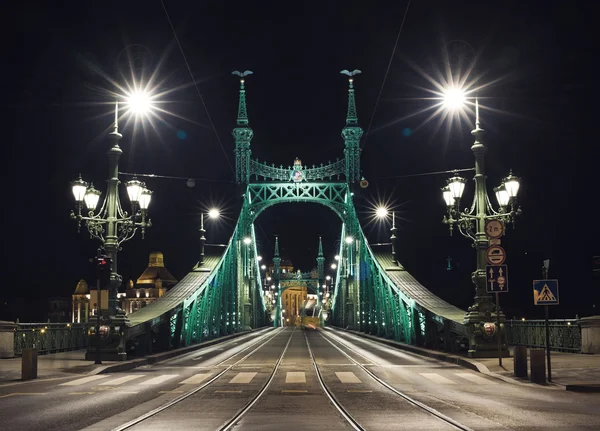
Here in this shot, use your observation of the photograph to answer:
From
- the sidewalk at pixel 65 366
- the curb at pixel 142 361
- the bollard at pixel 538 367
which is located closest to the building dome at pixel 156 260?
the curb at pixel 142 361

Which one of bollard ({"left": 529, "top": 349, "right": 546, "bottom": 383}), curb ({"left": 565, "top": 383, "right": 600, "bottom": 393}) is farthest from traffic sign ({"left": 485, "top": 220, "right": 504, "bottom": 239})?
curb ({"left": 565, "top": 383, "right": 600, "bottom": 393})

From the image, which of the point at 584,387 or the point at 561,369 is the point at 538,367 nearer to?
the point at 584,387

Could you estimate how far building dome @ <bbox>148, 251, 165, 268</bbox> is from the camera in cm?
17750

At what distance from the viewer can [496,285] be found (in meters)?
21.2

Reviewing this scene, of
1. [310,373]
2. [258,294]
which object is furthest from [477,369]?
[258,294]

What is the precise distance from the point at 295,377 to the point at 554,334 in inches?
504

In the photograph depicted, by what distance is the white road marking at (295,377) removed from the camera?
19.3 meters

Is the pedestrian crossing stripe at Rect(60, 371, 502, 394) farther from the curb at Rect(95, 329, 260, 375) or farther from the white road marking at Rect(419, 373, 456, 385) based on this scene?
the curb at Rect(95, 329, 260, 375)

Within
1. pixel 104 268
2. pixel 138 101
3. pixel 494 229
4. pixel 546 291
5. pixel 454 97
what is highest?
pixel 138 101

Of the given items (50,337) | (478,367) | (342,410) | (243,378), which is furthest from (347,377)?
(50,337)

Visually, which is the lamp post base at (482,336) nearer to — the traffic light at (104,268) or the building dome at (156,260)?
the traffic light at (104,268)

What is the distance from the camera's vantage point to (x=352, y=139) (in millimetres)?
78438

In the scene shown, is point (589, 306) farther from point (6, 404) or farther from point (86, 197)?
point (6, 404)

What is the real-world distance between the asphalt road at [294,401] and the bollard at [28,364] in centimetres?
51
